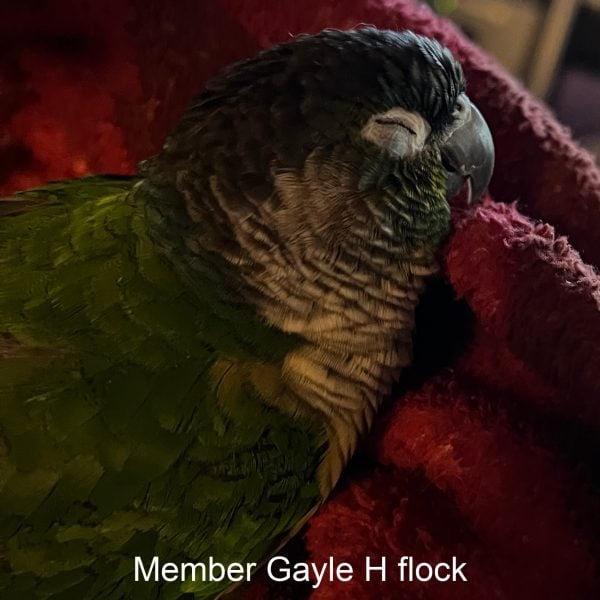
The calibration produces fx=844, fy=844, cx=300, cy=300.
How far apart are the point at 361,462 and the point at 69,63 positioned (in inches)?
22.4

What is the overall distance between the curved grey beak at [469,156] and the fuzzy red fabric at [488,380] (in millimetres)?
25

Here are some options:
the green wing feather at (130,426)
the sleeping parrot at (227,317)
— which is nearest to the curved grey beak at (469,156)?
the sleeping parrot at (227,317)

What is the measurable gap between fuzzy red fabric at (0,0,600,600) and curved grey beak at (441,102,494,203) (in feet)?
0.08

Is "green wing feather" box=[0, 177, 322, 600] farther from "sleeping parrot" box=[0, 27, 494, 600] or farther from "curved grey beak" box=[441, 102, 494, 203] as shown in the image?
"curved grey beak" box=[441, 102, 494, 203]

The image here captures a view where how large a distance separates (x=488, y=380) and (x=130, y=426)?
310 mm

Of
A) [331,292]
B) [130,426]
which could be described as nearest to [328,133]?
[331,292]

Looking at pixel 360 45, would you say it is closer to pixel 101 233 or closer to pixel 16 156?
pixel 101 233

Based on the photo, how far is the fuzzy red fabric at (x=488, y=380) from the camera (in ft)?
2.09

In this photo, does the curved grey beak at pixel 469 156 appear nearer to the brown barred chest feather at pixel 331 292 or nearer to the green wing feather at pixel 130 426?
the brown barred chest feather at pixel 331 292

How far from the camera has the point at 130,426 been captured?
0.61m

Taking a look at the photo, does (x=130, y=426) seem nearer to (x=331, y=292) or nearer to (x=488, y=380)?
(x=331, y=292)

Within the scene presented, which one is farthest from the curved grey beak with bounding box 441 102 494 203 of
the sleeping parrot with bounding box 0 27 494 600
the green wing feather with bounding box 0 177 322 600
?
the green wing feather with bounding box 0 177 322 600

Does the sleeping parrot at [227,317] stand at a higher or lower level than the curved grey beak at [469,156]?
lower

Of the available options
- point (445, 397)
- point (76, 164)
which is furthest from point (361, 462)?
point (76, 164)
